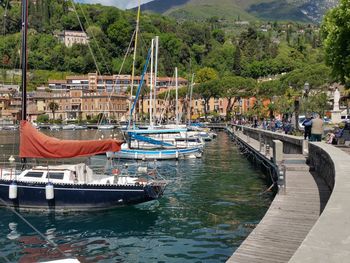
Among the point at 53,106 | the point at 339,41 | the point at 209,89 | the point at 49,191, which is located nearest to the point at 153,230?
the point at 49,191

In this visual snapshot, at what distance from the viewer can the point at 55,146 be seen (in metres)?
21.4

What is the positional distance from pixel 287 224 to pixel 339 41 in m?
21.8

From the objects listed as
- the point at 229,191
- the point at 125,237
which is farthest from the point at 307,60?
the point at 125,237

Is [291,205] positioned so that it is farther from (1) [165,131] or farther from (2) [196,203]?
(1) [165,131]

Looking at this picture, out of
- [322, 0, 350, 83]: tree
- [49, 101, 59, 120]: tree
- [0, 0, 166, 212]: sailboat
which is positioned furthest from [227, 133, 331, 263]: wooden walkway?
[49, 101, 59, 120]: tree

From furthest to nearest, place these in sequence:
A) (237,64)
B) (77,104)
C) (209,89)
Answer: (237,64) → (77,104) → (209,89)

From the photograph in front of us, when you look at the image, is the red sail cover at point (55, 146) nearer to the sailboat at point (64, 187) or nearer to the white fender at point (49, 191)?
the sailboat at point (64, 187)

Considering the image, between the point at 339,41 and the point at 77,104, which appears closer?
the point at 339,41

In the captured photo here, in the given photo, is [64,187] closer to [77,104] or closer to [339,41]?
[339,41]

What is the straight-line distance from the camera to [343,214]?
870 cm

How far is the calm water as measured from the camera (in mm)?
15805

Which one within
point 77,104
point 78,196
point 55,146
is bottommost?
point 78,196

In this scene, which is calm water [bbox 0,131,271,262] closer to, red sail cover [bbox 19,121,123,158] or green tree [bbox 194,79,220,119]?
red sail cover [bbox 19,121,123,158]

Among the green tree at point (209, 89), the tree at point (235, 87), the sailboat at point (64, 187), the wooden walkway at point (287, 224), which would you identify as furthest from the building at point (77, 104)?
the wooden walkway at point (287, 224)
